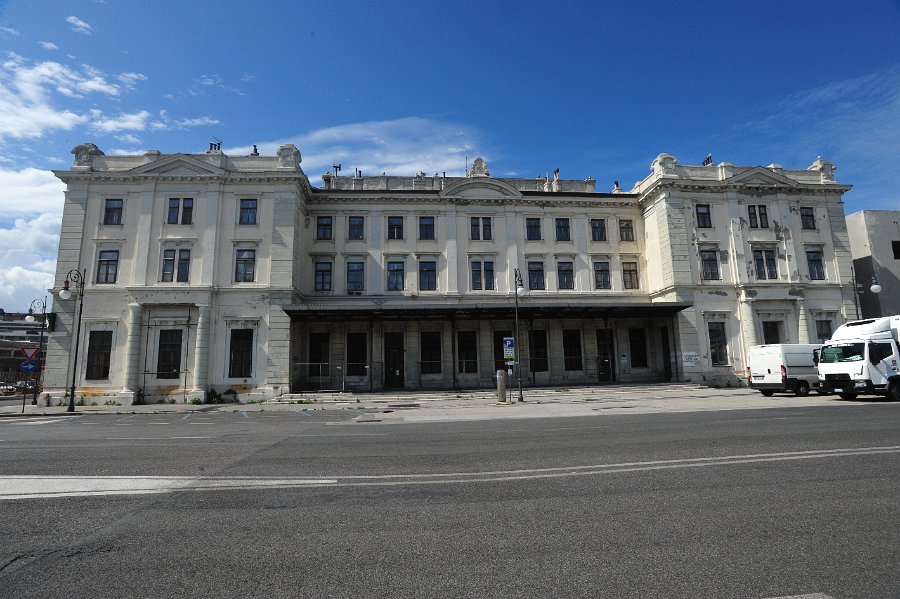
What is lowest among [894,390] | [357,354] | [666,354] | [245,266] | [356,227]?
[894,390]

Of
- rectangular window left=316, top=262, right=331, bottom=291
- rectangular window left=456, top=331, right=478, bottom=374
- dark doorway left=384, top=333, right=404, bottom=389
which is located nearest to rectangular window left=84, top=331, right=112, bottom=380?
rectangular window left=316, top=262, right=331, bottom=291

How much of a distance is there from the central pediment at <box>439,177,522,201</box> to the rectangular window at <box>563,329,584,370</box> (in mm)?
10261

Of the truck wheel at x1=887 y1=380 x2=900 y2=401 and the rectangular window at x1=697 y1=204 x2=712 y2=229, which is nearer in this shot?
the truck wheel at x1=887 y1=380 x2=900 y2=401

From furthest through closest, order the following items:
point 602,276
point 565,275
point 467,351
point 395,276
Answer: point 602,276 → point 565,275 → point 395,276 → point 467,351

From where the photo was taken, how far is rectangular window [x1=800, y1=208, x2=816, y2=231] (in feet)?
107

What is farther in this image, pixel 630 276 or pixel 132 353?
pixel 630 276

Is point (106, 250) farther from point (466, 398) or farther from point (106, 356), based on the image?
point (466, 398)

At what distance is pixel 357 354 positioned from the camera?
1194 inches

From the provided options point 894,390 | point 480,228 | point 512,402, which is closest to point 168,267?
point 480,228

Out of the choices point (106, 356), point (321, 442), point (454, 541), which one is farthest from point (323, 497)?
point (106, 356)

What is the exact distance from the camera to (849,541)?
3957 millimetres

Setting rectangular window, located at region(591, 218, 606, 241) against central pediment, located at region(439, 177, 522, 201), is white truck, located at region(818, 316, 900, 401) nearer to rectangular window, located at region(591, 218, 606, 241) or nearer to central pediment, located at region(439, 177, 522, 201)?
rectangular window, located at region(591, 218, 606, 241)

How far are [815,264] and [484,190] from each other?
2374cm

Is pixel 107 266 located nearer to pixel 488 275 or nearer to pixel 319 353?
pixel 319 353
